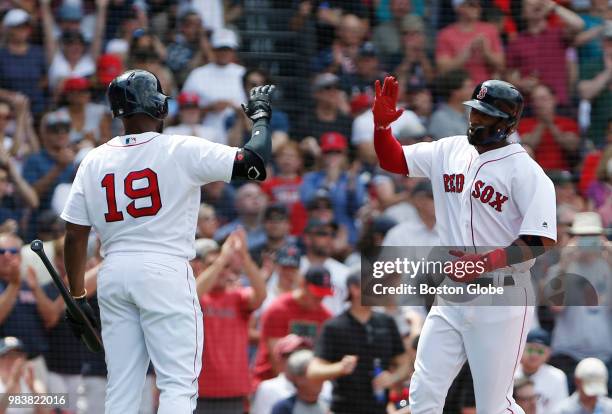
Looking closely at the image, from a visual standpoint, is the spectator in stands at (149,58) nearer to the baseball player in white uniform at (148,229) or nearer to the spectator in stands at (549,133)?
the spectator in stands at (549,133)

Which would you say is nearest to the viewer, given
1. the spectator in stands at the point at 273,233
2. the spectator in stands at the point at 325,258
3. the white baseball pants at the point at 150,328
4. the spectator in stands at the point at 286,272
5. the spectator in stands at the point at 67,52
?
the white baseball pants at the point at 150,328

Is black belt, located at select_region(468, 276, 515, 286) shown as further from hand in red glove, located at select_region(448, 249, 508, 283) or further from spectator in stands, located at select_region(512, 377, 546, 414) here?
spectator in stands, located at select_region(512, 377, 546, 414)

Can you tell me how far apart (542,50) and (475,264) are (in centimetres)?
561

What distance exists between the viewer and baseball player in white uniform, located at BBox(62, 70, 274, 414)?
545 cm

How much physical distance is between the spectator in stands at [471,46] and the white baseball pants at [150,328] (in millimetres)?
5805

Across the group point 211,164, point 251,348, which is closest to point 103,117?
point 251,348

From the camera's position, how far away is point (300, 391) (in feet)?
25.2

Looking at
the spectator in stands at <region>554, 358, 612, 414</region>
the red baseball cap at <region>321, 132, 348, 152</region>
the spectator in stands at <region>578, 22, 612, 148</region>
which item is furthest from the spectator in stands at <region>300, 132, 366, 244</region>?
the spectator in stands at <region>554, 358, 612, 414</region>

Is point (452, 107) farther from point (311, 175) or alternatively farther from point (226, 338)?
point (226, 338)

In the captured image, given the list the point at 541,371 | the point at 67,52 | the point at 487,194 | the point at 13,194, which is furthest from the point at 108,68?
the point at 487,194

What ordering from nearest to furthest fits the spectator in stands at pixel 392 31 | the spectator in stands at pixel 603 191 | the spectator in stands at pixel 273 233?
the spectator in stands at pixel 273 233
the spectator in stands at pixel 603 191
the spectator in stands at pixel 392 31

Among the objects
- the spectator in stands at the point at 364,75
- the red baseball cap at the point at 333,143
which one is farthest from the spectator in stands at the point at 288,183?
the spectator in stands at the point at 364,75

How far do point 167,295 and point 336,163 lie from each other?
488 centimetres

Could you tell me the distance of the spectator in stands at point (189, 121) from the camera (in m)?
10.2
